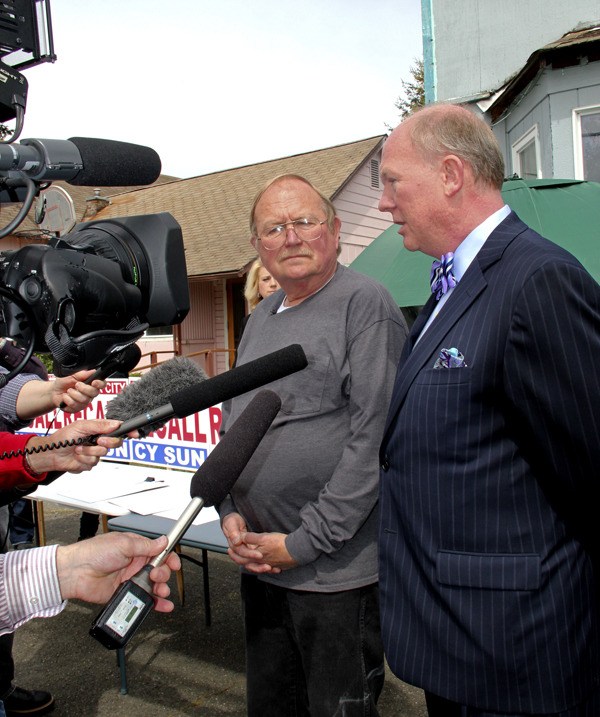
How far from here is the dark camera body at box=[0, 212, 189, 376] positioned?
145 cm

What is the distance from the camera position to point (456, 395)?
1.67m

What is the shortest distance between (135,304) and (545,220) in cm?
479

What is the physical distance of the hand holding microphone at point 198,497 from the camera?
4.36 feet

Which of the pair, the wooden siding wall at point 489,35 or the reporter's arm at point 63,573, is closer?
the reporter's arm at point 63,573

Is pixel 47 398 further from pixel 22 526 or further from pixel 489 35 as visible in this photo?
pixel 489 35

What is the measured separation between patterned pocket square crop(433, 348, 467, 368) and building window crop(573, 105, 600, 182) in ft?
20.5

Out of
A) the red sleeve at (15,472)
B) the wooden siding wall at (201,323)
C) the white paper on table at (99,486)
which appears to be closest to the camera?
the red sleeve at (15,472)

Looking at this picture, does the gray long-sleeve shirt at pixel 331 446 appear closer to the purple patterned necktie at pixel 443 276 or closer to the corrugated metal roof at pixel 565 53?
the purple patterned necktie at pixel 443 276

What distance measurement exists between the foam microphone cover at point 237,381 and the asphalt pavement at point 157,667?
2.50m

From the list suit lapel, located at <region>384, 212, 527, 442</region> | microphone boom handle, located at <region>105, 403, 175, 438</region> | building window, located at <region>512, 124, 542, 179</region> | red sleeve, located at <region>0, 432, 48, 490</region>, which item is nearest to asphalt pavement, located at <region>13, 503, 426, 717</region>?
red sleeve, located at <region>0, 432, 48, 490</region>

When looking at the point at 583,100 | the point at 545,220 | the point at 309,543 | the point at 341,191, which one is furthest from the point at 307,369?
the point at 341,191

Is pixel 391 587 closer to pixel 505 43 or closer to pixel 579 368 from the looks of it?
pixel 579 368

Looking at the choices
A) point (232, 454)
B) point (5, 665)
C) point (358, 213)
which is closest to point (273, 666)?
point (232, 454)

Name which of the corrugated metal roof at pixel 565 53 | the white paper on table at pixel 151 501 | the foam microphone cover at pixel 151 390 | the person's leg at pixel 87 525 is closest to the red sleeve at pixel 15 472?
the foam microphone cover at pixel 151 390
